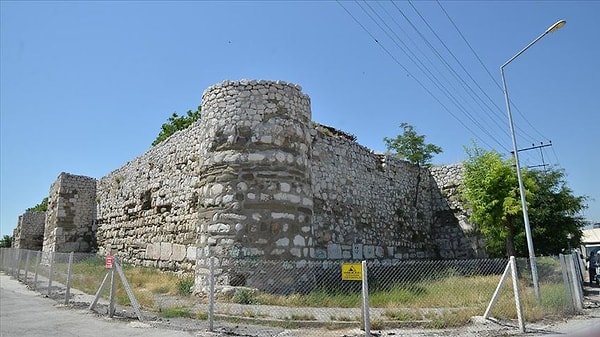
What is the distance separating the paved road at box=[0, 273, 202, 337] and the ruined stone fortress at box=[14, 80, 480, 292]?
9.51 feet

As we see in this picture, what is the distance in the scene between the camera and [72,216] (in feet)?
75.9

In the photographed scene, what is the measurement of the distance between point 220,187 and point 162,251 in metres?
5.71

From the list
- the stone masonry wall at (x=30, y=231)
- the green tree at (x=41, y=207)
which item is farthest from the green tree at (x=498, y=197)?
the green tree at (x=41, y=207)

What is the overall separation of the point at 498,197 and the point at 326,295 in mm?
8986

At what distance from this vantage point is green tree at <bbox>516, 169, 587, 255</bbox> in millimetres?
16234

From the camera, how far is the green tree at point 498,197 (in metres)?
15.6

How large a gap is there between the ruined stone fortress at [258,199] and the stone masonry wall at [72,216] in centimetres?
6

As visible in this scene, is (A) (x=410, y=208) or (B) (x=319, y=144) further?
(A) (x=410, y=208)

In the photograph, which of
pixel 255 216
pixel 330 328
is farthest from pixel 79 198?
pixel 330 328

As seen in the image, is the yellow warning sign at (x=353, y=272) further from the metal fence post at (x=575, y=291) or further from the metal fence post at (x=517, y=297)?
the metal fence post at (x=575, y=291)

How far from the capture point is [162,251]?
51.3 ft

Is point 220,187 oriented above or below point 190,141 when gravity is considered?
below

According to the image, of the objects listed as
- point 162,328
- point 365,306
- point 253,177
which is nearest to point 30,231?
point 253,177

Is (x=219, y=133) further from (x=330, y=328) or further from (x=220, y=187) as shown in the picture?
(x=330, y=328)
